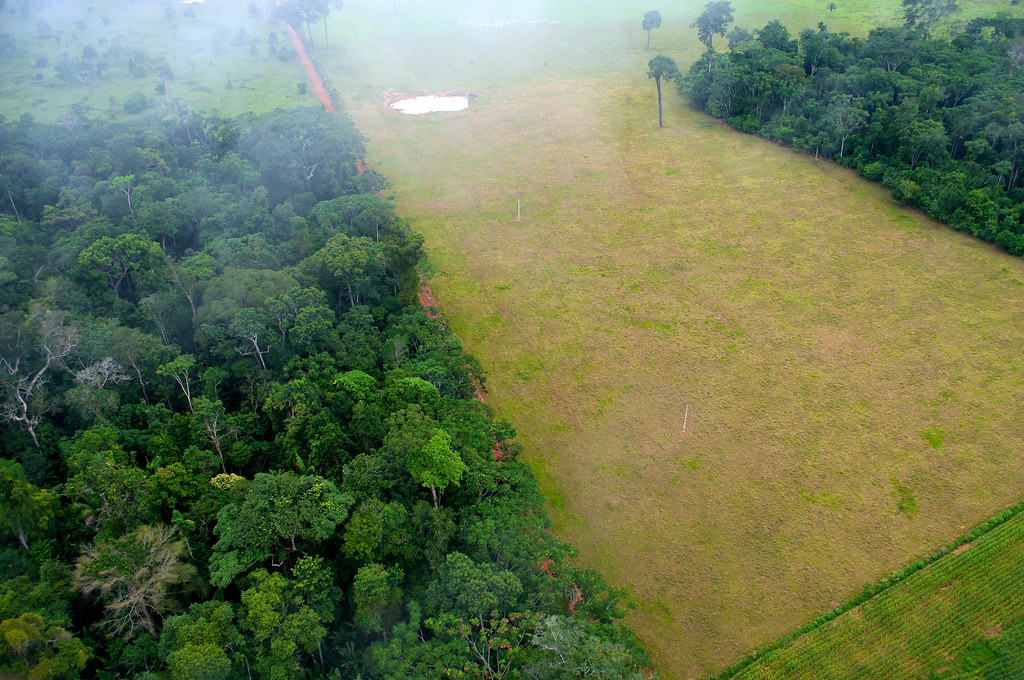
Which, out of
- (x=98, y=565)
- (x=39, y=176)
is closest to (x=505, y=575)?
(x=98, y=565)

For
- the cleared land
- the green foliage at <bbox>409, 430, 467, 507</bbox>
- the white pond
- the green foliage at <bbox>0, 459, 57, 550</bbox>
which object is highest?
the white pond

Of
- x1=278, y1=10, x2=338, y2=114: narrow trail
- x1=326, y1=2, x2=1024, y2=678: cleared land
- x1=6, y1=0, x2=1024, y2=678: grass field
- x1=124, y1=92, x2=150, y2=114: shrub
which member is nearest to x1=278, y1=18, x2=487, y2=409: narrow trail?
x1=278, y1=10, x2=338, y2=114: narrow trail

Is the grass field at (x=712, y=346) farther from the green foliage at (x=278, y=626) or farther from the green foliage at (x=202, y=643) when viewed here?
the green foliage at (x=202, y=643)

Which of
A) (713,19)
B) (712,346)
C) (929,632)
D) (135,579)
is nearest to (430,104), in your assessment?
(713,19)

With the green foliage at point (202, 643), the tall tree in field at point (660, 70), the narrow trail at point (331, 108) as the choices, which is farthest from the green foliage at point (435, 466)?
the tall tree in field at point (660, 70)

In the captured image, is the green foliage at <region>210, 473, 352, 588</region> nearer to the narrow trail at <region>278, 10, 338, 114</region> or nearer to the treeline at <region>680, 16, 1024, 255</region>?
the treeline at <region>680, 16, 1024, 255</region>
